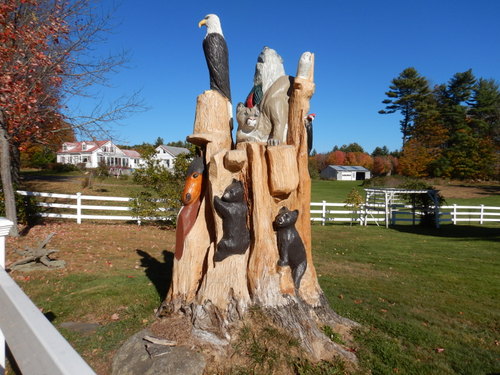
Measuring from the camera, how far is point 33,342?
117 centimetres

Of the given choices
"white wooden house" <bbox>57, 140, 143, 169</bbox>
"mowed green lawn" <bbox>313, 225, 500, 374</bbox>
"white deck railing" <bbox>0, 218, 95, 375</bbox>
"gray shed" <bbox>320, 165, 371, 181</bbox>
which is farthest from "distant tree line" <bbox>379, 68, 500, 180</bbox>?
"white deck railing" <bbox>0, 218, 95, 375</bbox>

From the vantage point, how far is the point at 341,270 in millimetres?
7871

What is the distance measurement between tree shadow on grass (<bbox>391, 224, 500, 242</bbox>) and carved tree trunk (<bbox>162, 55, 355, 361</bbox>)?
11497 mm

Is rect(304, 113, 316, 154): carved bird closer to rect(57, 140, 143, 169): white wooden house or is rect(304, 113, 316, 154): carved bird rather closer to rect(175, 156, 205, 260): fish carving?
rect(175, 156, 205, 260): fish carving

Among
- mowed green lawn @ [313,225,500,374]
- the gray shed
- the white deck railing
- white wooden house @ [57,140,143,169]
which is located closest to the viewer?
the white deck railing

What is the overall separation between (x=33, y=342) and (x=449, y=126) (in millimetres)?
45409

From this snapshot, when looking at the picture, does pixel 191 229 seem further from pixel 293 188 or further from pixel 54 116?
pixel 54 116

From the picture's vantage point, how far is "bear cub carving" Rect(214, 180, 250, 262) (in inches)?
156

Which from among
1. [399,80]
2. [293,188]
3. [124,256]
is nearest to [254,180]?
[293,188]

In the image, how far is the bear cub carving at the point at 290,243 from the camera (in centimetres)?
399

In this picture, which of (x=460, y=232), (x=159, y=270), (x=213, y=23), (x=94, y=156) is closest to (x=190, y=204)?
(x=213, y=23)

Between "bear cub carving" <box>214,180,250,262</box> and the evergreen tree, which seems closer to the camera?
"bear cub carving" <box>214,180,250,262</box>

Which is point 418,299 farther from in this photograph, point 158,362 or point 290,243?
point 158,362

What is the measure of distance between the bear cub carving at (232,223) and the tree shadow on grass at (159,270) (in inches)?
78.4
